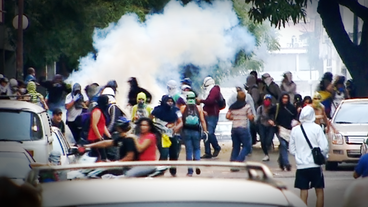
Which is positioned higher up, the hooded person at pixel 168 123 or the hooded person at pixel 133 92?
the hooded person at pixel 133 92

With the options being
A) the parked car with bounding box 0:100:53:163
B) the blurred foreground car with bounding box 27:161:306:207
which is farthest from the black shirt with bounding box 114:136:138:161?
the blurred foreground car with bounding box 27:161:306:207

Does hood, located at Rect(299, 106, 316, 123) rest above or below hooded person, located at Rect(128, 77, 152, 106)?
below

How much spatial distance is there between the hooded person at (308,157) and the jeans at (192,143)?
563 centimetres

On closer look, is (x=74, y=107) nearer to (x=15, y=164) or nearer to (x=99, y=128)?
(x=99, y=128)

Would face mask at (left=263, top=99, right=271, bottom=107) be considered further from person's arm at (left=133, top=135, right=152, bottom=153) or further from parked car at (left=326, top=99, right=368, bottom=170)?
person's arm at (left=133, top=135, right=152, bottom=153)

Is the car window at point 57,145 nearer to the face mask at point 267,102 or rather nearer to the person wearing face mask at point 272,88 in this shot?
the face mask at point 267,102

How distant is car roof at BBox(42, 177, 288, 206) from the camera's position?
12.3 feet

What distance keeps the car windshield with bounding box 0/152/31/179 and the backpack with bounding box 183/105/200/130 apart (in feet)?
20.6

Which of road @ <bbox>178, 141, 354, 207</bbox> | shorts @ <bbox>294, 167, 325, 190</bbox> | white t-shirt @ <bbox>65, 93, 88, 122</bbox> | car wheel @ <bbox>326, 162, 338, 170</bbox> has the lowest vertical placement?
road @ <bbox>178, 141, 354, 207</bbox>

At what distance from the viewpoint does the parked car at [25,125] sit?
13.3m

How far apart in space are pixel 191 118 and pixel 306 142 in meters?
5.78

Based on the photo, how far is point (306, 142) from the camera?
11680 millimetres

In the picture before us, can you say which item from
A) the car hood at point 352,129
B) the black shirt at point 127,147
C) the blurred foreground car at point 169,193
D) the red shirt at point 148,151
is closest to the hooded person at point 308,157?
the red shirt at point 148,151

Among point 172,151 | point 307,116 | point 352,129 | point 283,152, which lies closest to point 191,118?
point 172,151
